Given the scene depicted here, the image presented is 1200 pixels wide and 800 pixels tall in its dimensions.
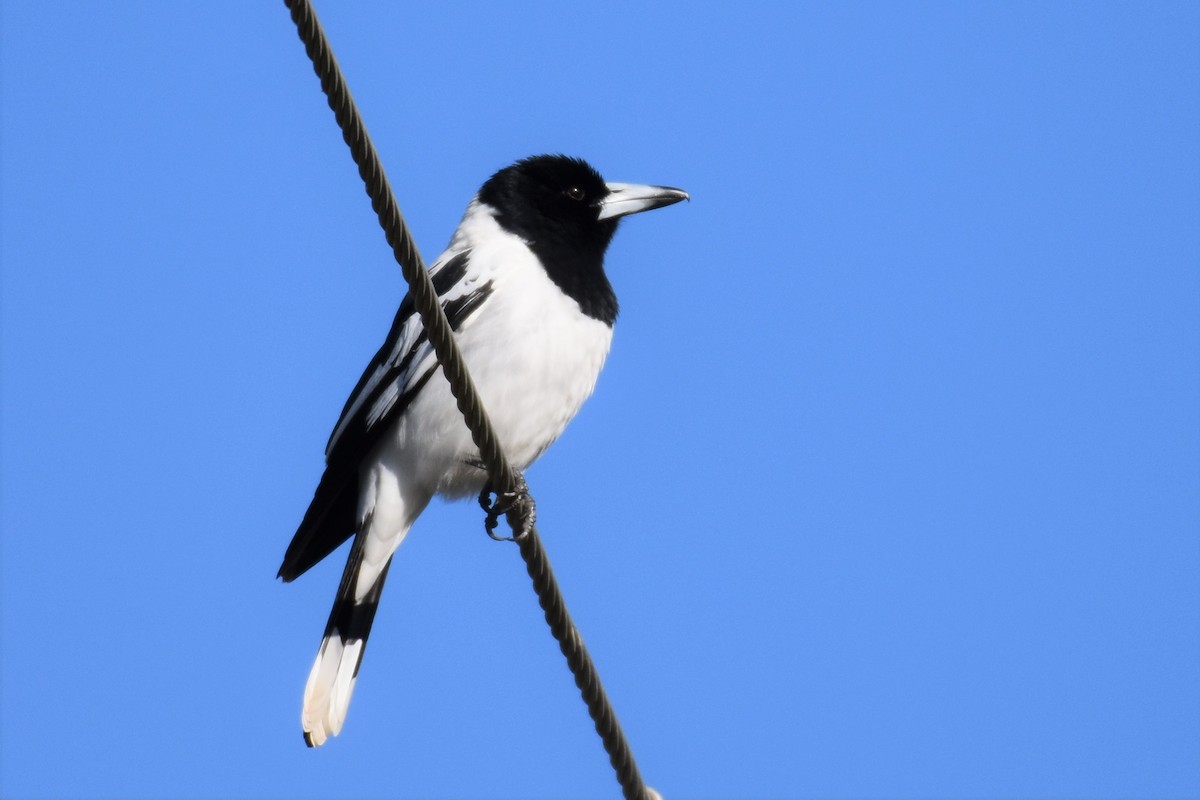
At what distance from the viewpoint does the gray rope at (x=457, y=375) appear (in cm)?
209

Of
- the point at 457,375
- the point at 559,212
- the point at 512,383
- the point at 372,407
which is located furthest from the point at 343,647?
the point at 457,375

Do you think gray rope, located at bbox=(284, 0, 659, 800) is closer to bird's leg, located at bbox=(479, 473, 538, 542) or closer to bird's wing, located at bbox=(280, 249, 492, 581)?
bird's leg, located at bbox=(479, 473, 538, 542)

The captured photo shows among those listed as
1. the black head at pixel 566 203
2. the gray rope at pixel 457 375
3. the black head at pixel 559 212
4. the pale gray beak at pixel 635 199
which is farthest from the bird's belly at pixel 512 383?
the pale gray beak at pixel 635 199

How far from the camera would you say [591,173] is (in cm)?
445

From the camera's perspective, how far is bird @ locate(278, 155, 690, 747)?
3699mm

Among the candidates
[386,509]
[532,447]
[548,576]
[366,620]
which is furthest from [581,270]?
[548,576]

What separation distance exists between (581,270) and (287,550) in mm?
1046

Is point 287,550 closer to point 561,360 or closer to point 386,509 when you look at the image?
point 386,509

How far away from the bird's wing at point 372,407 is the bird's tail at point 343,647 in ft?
0.36

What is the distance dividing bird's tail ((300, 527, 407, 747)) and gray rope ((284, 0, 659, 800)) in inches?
33.7

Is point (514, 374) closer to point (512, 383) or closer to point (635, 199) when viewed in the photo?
point (512, 383)

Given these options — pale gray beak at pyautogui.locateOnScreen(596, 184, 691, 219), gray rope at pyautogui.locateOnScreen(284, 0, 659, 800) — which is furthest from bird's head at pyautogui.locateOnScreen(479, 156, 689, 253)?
gray rope at pyautogui.locateOnScreen(284, 0, 659, 800)

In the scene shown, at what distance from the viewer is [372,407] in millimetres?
3809

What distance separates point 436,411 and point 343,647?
67 centimetres
